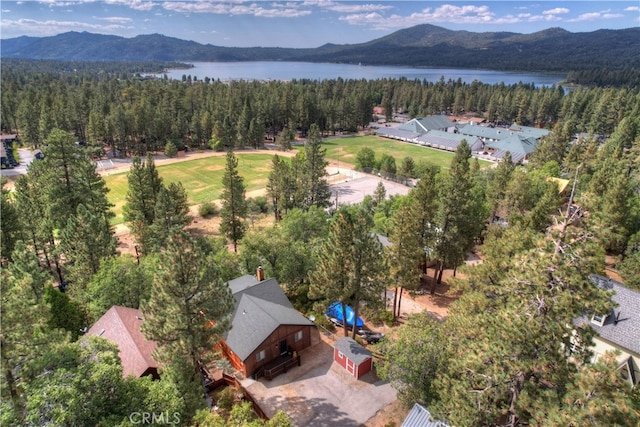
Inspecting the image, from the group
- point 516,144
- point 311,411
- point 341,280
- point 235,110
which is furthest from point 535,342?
point 235,110

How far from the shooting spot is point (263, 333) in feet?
76.9

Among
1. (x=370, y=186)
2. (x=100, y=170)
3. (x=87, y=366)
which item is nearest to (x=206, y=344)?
(x=87, y=366)

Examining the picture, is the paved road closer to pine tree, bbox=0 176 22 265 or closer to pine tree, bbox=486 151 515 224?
pine tree, bbox=0 176 22 265

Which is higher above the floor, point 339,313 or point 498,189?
point 498,189

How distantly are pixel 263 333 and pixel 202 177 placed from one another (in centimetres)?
5269

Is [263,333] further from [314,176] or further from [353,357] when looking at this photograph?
[314,176]

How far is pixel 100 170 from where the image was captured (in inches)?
2805

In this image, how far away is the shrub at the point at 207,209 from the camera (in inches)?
2121

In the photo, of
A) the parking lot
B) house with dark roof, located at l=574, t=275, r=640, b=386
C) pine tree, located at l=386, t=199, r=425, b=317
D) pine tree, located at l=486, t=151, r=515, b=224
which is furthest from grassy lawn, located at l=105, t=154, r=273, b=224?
house with dark roof, located at l=574, t=275, r=640, b=386

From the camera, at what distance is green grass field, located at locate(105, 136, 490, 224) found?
61.9 m

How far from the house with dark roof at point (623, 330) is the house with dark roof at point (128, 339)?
24408mm

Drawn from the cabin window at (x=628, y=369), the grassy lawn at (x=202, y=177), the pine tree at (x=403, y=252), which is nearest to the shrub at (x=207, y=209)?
the grassy lawn at (x=202, y=177)

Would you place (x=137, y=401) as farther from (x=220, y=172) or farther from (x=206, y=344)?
(x=220, y=172)

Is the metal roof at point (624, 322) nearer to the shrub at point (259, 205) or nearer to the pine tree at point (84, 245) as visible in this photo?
the pine tree at point (84, 245)
